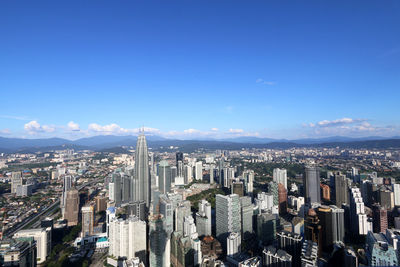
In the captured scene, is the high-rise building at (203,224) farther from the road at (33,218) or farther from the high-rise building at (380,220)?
the road at (33,218)

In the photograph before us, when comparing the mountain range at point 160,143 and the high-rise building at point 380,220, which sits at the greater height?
the mountain range at point 160,143

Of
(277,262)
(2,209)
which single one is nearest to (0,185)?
(2,209)

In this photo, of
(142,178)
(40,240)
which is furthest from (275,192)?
(40,240)

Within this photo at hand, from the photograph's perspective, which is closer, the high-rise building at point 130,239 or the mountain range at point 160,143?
the high-rise building at point 130,239

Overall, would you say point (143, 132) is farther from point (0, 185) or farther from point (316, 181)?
point (0, 185)

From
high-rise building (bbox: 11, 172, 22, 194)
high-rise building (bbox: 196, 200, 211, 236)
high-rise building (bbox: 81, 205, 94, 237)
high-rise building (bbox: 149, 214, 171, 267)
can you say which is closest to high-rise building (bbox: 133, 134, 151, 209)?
high-rise building (bbox: 81, 205, 94, 237)

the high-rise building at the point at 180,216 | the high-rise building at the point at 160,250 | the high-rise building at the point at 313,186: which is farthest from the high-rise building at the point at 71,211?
the high-rise building at the point at 313,186

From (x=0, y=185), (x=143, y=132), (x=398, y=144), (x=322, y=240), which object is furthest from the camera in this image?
(x=398, y=144)
